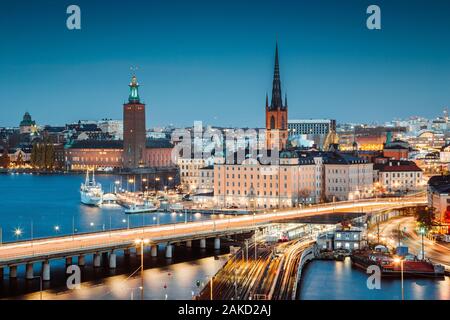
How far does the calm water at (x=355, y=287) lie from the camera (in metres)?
10.1

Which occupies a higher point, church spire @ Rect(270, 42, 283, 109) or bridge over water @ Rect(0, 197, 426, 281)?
church spire @ Rect(270, 42, 283, 109)

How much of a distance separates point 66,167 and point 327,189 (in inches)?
1067

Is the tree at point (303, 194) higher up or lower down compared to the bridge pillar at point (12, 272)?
higher up

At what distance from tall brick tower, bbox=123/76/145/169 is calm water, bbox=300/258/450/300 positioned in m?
32.1

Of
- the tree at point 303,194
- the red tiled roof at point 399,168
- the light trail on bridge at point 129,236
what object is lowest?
the light trail on bridge at point 129,236

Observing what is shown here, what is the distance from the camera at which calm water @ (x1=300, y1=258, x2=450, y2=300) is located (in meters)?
10.1

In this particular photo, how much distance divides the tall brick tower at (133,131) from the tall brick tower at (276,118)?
14736mm

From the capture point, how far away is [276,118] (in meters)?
30.0

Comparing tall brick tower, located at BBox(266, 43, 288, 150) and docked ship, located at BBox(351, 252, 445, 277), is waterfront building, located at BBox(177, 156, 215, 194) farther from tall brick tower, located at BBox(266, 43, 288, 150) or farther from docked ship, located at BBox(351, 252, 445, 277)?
docked ship, located at BBox(351, 252, 445, 277)

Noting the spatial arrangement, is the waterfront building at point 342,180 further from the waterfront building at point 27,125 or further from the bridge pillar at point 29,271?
the waterfront building at point 27,125

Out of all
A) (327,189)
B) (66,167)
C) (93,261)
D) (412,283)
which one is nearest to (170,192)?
(327,189)

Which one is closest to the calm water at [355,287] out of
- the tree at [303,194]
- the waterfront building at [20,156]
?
the tree at [303,194]

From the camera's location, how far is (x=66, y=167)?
47.8 metres

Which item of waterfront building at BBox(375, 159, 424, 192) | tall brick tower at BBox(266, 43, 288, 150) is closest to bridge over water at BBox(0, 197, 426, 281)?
waterfront building at BBox(375, 159, 424, 192)
